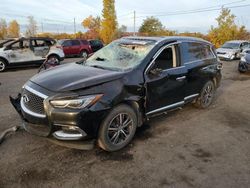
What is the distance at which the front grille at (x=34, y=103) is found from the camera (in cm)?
346

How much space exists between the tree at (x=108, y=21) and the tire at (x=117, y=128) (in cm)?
3106

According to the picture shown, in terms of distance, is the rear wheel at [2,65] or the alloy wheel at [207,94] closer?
the alloy wheel at [207,94]

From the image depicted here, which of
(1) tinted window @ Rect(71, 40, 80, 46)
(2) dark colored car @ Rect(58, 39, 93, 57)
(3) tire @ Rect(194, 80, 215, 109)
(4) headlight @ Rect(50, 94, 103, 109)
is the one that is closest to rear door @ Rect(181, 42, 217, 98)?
(3) tire @ Rect(194, 80, 215, 109)

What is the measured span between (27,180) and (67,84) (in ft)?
4.61

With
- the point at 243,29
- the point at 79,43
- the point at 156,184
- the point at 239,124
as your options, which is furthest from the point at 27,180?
the point at 243,29

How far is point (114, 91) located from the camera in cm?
368

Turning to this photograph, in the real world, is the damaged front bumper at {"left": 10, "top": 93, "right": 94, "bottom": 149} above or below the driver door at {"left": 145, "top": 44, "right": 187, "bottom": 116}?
below

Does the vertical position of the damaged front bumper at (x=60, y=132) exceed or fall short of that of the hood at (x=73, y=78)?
it falls short

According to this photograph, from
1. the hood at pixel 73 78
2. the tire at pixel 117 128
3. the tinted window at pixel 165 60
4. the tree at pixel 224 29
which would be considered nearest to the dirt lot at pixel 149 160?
the tire at pixel 117 128

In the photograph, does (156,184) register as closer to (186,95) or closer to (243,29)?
(186,95)

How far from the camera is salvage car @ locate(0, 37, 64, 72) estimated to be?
11922 mm

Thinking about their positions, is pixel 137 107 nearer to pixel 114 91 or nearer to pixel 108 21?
pixel 114 91

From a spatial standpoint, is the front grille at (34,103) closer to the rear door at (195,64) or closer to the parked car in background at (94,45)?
the rear door at (195,64)

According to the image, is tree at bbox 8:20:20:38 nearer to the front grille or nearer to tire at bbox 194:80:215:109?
tire at bbox 194:80:215:109
